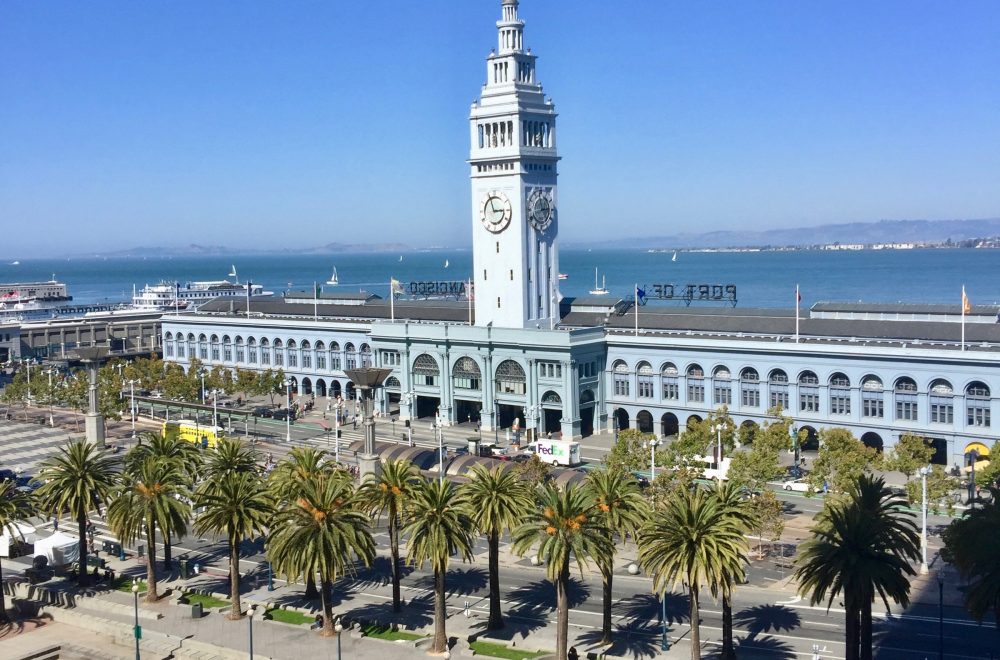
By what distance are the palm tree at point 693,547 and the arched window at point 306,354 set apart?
89250 millimetres

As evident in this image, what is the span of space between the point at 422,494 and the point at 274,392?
8210 centimetres

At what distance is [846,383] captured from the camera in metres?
92.9

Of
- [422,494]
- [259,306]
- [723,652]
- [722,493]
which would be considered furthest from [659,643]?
[259,306]

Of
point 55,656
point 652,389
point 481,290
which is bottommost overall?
point 55,656

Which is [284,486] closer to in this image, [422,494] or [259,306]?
[422,494]

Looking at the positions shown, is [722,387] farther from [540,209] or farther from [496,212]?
[496,212]

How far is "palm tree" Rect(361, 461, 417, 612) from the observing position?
2229 inches

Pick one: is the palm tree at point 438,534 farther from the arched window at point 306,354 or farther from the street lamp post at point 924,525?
the arched window at point 306,354

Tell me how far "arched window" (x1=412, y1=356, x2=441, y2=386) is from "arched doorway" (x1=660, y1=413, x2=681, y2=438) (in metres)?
23.7

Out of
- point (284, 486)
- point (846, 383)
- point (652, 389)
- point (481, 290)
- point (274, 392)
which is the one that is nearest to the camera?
point (284, 486)

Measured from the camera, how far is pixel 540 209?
109m

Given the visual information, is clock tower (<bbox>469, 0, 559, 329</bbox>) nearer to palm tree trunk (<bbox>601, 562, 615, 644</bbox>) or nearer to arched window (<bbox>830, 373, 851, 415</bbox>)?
arched window (<bbox>830, 373, 851, 415</bbox>)

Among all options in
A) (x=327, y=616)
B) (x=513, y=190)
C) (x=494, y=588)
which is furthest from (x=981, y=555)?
(x=513, y=190)

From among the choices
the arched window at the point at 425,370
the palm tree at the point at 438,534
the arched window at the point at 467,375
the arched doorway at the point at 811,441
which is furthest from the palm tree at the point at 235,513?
the arched window at the point at 425,370
